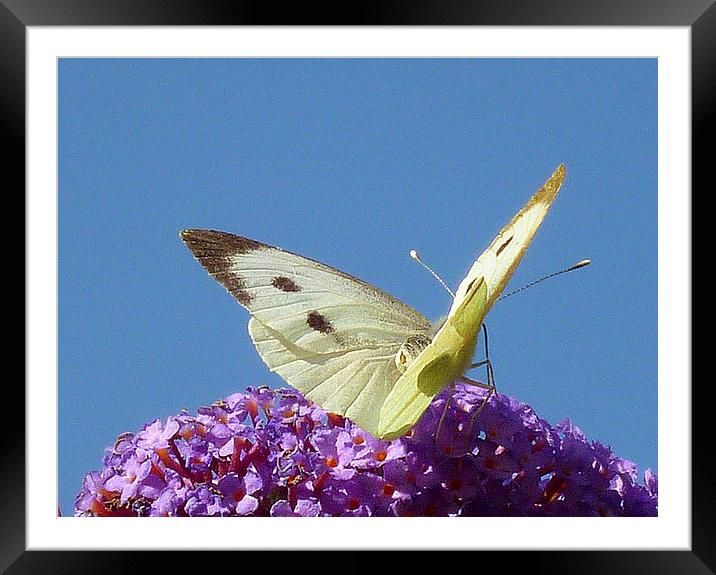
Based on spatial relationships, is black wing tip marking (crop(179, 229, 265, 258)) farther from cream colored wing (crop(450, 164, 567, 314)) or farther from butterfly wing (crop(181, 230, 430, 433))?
cream colored wing (crop(450, 164, 567, 314))

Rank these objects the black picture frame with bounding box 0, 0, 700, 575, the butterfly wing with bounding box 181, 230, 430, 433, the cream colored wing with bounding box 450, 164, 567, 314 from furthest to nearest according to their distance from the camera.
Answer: the butterfly wing with bounding box 181, 230, 430, 433 < the cream colored wing with bounding box 450, 164, 567, 314 < the black picture frame with bounding box 0, 0, 700, 575

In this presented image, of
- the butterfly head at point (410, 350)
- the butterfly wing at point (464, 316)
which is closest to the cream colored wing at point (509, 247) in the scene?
the butterfly wing at point (464, 316)

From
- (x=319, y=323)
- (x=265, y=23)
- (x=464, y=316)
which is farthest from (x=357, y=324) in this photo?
(x=265, y=23)

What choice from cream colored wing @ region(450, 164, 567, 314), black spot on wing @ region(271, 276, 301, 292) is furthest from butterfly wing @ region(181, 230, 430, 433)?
cream colored wing @ region(450, 164, 567, 314)

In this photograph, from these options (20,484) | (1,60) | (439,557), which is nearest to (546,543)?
(439,557)

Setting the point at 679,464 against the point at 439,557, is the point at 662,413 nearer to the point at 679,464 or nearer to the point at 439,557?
the point at 679,464
